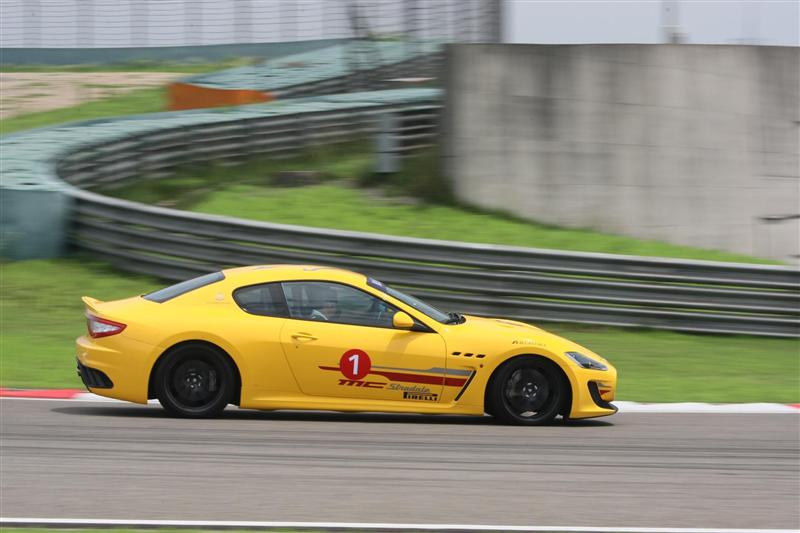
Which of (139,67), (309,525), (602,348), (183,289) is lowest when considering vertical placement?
(602,348)

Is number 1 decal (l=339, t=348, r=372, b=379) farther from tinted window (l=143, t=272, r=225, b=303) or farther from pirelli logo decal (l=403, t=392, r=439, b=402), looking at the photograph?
tinted window (l=143, t=272, r=225, b=303)

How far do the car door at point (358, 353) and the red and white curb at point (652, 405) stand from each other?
5.98ft

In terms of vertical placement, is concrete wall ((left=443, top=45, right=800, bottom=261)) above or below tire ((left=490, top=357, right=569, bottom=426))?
above

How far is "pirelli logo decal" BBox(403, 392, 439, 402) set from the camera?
801cm

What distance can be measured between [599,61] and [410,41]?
4440mm

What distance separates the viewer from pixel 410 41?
20.7 m

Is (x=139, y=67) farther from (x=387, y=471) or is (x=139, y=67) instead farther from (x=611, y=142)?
(x=387, y=471)

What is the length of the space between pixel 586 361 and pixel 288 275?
Result: 7.43 feet

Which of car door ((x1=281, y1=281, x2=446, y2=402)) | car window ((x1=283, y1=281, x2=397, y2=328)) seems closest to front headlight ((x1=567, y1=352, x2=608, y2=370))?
car door ((x1=281, y1=281, x2=446, y2=402))

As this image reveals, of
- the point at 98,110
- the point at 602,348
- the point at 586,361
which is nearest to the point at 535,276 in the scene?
the point at 602,348

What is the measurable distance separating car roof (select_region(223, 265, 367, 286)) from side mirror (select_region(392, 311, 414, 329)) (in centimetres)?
41

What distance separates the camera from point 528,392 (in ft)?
26.9

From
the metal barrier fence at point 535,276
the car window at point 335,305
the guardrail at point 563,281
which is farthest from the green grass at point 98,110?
the car window at point 335,305

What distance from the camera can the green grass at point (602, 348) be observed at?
9906 millimetres
